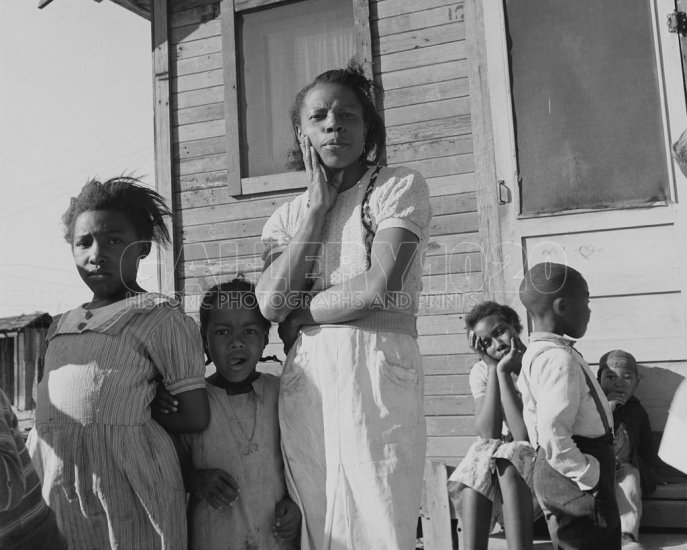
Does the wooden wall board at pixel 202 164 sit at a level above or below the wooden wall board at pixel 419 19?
below

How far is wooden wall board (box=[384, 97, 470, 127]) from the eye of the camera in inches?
201

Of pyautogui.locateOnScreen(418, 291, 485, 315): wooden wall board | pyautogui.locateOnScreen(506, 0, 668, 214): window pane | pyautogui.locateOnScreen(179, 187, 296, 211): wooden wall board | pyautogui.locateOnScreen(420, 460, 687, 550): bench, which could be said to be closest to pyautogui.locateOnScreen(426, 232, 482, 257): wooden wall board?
pyautogui.locateOnScreen(418, 291, 485, 315): wooden wall board

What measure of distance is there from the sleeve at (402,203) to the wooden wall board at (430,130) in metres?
3.10

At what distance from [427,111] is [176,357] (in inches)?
139

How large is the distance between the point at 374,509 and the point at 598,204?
3.34 metres

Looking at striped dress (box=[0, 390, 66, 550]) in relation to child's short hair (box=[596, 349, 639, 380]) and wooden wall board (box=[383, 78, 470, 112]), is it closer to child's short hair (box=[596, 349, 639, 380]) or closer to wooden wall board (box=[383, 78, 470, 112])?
child's short hair (box=[596, 349, 639, 380])

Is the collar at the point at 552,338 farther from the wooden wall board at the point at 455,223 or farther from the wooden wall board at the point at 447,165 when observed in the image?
the wooden wall board at the point at 447,165

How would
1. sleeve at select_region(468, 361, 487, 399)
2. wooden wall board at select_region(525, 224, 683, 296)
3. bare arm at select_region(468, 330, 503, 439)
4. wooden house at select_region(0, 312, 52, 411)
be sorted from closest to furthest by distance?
bare arm at select_region(468, 330, 503, 439) < sleeve at select_region(468, 361, 487, 399) < wooden wall board at select_region(525, 224, 683, 296) < wooden house at select_region(0, 312, 52, 411)

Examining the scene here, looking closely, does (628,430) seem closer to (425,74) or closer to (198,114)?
(425,74)

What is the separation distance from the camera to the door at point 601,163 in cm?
443

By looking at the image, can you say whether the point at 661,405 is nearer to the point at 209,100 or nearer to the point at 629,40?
the point at 629,40

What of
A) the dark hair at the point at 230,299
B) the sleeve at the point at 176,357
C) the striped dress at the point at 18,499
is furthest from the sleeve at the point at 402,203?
the striped dress at the point at 18,499

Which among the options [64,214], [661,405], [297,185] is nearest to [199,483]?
[64,214]

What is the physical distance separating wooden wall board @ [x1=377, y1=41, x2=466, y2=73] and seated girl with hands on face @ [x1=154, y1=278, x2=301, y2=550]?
10.8ft
